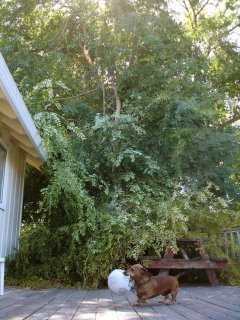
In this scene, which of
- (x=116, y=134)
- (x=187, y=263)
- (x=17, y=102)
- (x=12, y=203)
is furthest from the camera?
(x=116, y=134)

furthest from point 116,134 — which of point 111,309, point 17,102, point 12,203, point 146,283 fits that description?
point 111,309

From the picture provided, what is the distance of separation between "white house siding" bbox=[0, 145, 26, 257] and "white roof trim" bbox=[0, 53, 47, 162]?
32.9 inches

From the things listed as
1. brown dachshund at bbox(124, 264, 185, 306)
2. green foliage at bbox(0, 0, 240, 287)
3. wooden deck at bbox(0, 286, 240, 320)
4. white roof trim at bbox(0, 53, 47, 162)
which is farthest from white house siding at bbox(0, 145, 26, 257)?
brown dachshund at bbox(124, 264, 185, 306)

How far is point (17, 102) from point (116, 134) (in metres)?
2.44

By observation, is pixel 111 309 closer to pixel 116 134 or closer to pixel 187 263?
pixel 187 263

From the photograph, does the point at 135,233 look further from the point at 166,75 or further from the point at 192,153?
the point at 166,75

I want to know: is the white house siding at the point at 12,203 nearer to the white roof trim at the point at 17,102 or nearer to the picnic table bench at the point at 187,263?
the white roof trim at the point at 17,102

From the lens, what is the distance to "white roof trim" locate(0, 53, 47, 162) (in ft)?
11.8

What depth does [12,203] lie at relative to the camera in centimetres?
611

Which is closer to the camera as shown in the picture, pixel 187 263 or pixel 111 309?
pixel 111 309

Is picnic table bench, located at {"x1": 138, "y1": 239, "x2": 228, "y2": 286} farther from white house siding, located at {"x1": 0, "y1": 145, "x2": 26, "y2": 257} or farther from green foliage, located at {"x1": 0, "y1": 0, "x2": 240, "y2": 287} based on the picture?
white house siding, located at {"x1": 0, "y1": 145, "x2": 26, "y2": 257}

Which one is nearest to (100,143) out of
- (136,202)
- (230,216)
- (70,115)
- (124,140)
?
(124,140)

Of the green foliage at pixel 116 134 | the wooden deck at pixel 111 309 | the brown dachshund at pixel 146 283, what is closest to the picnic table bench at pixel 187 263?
the green foliage at pixel 116 134

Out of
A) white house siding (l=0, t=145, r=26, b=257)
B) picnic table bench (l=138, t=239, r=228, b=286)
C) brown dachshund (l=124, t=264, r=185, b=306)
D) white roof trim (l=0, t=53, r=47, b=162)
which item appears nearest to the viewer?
brown dachshund (l=124, t=264, r=185, b=306)
